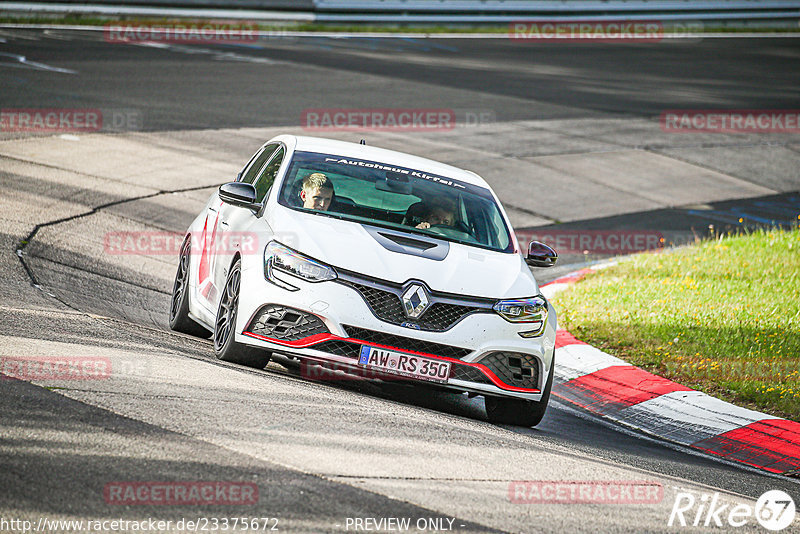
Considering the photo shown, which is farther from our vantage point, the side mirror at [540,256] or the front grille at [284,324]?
the side mirror at [540,256]

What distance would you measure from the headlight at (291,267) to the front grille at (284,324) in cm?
17

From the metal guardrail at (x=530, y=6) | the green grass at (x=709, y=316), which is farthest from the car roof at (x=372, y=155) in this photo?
the metal guardrail at (x=530, y=6)

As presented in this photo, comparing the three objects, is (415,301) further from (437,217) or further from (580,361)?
(580,361)

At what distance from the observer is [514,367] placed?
717 centimetres

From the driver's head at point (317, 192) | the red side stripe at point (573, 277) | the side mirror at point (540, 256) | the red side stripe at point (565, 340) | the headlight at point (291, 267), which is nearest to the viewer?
the headlight at point (291, 267)

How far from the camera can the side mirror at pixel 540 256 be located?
829 cm

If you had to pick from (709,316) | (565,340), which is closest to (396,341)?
(565,340)

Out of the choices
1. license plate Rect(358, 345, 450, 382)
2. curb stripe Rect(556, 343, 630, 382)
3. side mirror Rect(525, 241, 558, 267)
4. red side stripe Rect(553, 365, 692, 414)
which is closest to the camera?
license plate Rect(358, 345, 450, 382)

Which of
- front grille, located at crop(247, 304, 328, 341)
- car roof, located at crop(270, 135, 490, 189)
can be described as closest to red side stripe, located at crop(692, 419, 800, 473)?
car roof, located at crop(270, 135, 490, 189)

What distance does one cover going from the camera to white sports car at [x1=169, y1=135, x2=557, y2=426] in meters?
6.85

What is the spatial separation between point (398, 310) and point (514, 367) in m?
0.93

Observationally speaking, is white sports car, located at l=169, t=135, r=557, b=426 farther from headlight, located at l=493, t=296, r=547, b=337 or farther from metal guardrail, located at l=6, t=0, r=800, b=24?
metal guardrail, located at l=6, t=0, r=800, b=24

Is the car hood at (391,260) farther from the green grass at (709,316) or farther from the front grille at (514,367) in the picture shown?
the green grass at (709,316)

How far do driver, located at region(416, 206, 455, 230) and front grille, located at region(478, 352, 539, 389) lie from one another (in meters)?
1.31
